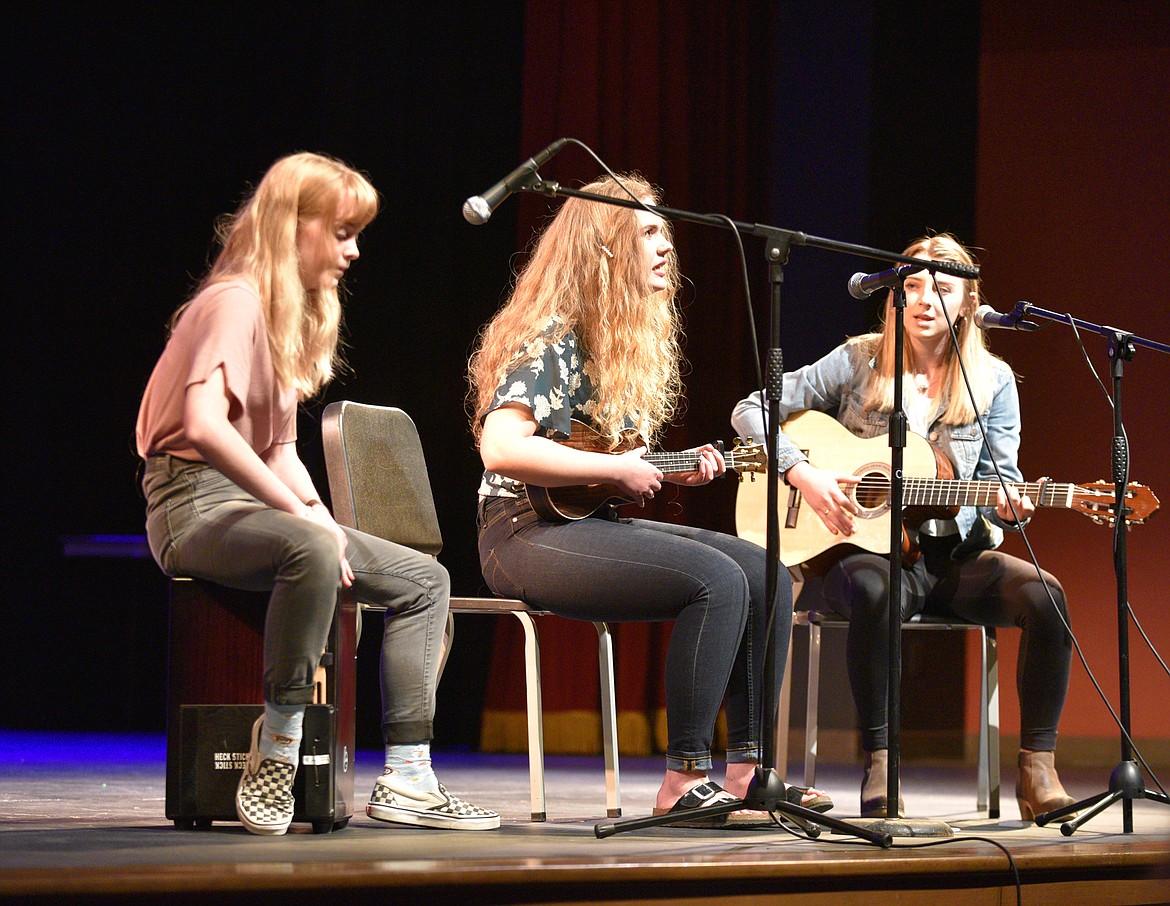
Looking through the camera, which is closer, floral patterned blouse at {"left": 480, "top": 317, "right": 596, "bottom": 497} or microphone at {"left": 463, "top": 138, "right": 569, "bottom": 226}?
microphone at {"left": 463, "top": 138, "right": 569, "bottom": 226}

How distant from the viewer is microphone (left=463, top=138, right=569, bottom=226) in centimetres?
207

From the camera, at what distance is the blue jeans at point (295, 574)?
2.20m

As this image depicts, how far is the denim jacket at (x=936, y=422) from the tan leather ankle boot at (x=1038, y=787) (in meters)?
0.50

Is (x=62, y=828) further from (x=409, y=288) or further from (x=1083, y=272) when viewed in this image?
(x=1083, y=272)

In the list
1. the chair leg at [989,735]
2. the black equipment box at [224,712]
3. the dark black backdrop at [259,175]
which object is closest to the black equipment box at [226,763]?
the black equipment box at [224,712]

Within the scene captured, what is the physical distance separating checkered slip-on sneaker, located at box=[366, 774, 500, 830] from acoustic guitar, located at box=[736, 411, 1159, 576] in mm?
1083

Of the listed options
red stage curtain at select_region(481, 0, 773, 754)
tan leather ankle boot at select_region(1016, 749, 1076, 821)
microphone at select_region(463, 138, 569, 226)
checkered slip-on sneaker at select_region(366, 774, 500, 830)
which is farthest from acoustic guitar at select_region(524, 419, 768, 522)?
red stage curtain at select_region(481, 0, 773, 754)

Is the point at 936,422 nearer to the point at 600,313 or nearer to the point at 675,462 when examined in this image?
the point at 675,462

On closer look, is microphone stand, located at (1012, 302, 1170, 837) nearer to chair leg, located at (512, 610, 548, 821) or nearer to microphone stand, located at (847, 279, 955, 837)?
microphone stand, located at (847, 279, 955, 837)

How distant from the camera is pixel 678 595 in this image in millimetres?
2572

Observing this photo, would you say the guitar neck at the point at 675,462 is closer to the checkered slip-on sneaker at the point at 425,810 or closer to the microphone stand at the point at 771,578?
the microphone stand at the point at 771,578

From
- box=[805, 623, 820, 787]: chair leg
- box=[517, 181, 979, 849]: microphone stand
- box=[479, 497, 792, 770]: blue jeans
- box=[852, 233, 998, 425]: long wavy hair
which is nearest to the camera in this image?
box=[517, 181, 979, 849]: microphone stand

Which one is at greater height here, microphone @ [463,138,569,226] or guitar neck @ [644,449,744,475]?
microphone @ [463,138,569,226]

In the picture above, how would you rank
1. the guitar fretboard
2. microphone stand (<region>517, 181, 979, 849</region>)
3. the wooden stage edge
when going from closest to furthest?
1. the wooden stage edge
2. microphone stand (<region>517, 181, 979, 849</region>)
3. the guitar fretboard
